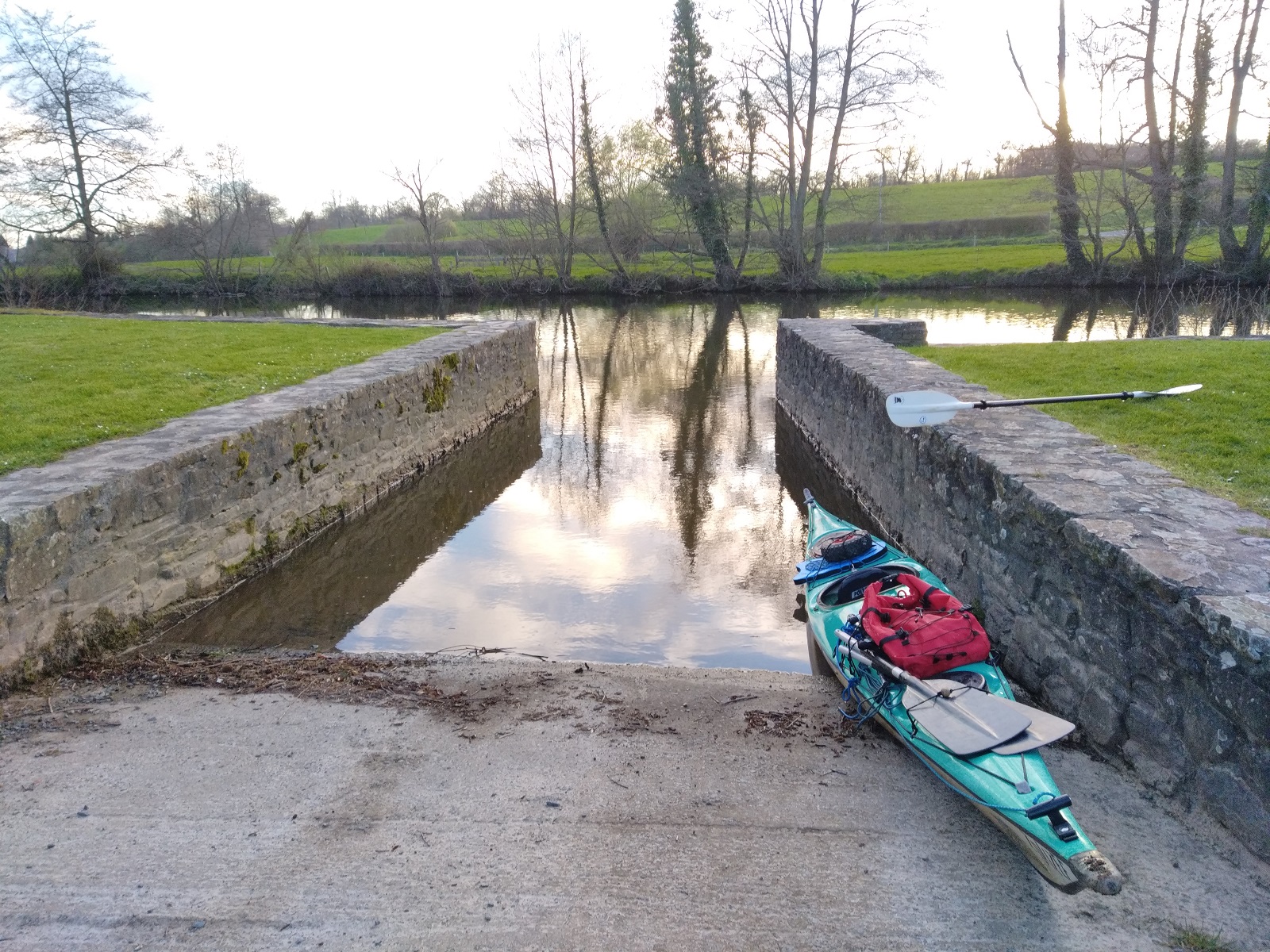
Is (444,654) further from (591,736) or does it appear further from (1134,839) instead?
(1134,839)

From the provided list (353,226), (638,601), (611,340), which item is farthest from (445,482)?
(353,226)

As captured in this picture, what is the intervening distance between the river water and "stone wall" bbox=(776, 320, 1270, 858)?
148cm

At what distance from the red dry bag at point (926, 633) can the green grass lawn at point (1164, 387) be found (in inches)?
68.0

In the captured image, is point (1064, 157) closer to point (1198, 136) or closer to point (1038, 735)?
point (1198, 136)

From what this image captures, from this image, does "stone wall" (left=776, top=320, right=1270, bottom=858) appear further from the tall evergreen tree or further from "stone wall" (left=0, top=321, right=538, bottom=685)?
the tall evergreen tree

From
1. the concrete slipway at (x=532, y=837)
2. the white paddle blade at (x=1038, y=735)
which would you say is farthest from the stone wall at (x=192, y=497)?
the white paddle blade at (x=1038, y=735)

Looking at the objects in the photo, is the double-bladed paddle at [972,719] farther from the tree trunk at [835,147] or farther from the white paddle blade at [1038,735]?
the tree trunk at [835,147]

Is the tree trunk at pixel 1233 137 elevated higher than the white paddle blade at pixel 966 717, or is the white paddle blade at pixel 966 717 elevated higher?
the tree trunk at pixel 1233 137

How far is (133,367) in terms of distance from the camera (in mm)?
9922

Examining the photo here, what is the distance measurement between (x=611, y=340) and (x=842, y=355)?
12.3 meters

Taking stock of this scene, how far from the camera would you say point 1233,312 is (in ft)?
63.9

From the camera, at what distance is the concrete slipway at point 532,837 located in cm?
291

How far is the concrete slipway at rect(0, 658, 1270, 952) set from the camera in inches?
115

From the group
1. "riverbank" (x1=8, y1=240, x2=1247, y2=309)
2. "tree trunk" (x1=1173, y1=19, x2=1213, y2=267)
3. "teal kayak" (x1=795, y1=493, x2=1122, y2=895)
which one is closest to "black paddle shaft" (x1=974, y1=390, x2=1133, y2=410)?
"teal kayak" (x1=795, y1=493, x2=1122, y2=895)
